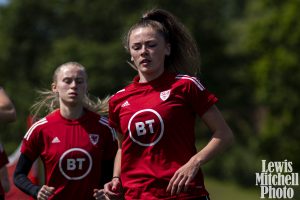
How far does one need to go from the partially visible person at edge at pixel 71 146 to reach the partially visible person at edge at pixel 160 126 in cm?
143

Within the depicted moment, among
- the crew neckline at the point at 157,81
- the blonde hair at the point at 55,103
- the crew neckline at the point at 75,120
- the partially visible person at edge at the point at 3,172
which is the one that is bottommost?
the partially visible person at edge at the point at 3,172

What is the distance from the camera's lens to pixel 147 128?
5422 millimetres

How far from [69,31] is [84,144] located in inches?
1883

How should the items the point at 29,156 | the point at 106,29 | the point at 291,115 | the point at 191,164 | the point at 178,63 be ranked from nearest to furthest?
the point at 191,164, the point at 178,63, the point at 29,156, the point at 291,115, the point at 106,29

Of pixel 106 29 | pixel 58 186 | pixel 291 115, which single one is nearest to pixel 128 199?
pixel 58 186

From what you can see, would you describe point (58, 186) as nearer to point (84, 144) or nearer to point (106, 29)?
point (84, 144)

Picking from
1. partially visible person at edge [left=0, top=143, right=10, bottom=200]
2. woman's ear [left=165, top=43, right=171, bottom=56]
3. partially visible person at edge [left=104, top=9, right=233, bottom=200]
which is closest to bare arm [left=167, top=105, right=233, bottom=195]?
partially visible person at edge [left=104, top=9, right=233, bottom=200]

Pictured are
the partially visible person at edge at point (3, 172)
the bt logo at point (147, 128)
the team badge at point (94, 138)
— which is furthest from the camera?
the team badge at point (94, 138)

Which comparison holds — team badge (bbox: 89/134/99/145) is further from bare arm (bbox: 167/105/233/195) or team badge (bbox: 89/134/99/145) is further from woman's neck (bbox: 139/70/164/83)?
bare arm (bbox: 167/105/233/195)

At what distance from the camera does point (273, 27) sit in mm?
42594

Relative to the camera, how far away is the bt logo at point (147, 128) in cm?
541

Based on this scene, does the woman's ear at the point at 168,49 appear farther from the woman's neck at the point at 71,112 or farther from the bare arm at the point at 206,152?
the woman's neck at the point at 71,112

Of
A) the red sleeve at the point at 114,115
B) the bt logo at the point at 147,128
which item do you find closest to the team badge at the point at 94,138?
the red sleeve at the point at 114,115

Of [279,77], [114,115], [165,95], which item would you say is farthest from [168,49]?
[279,77]
